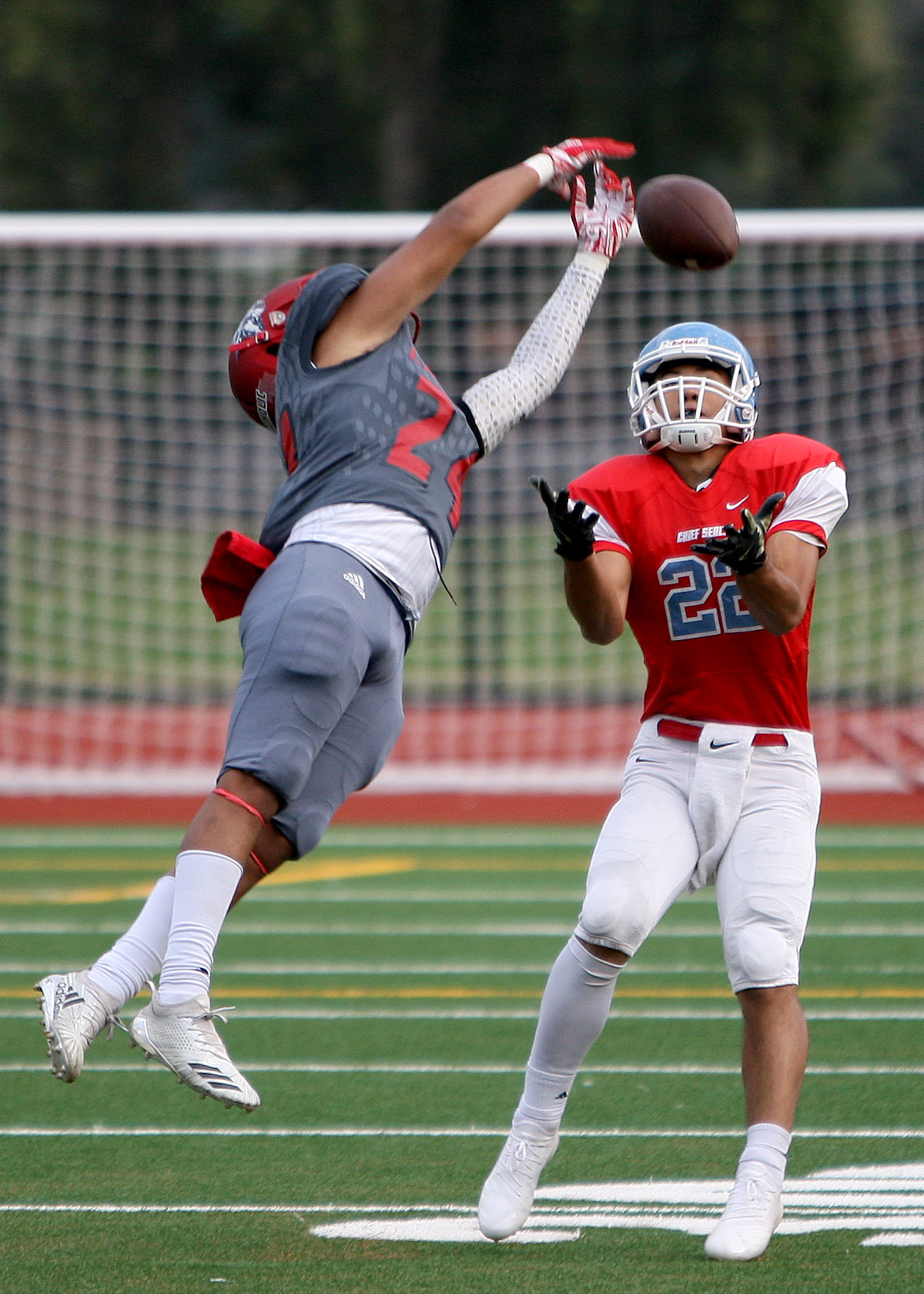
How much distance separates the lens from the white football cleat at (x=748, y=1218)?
3781 millimetres

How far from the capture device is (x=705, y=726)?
413 cm

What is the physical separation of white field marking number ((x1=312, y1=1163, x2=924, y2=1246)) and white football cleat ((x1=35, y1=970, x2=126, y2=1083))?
2.03 ft

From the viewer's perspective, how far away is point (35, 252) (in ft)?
49.1

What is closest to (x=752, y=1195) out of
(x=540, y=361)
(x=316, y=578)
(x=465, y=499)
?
(x=316, y=578)

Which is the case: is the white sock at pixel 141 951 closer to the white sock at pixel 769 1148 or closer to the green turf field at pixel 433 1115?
the green turf field at pixel 433 1115

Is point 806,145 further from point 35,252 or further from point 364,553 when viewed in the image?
point 364,553

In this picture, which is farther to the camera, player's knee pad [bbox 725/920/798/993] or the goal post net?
the goal post net

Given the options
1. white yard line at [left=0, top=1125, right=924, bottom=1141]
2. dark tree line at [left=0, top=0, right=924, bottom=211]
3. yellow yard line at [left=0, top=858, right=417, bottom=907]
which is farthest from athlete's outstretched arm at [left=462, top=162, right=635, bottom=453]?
dark tree line at [left=0, top=0, right=924, bottom=211]

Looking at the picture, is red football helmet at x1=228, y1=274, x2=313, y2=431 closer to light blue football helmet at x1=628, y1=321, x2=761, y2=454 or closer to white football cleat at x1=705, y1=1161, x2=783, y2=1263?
light blue football helmet at x1=628, y1=321, x2=761, y2=454

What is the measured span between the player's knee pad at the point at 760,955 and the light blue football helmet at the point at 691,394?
0.97 meters

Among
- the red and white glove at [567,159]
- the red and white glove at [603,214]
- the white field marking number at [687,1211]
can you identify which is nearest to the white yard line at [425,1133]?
the white field marking number at [687,1211]

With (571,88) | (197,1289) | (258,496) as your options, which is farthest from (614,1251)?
(571,88)

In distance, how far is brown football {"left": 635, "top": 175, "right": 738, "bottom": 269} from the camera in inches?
182

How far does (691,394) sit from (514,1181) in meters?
1.59
